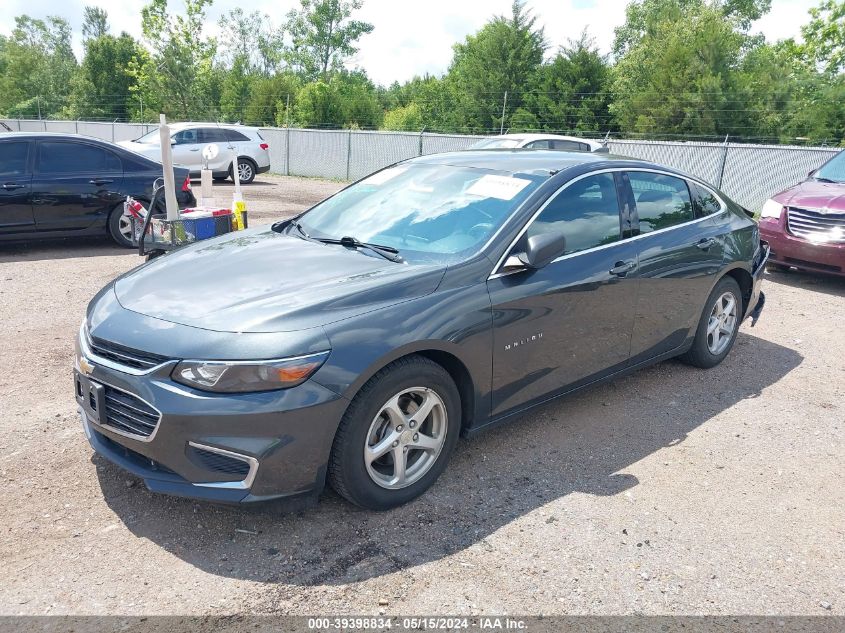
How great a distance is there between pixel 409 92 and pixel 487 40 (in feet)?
88.1

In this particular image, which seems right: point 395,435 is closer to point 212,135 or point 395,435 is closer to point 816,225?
point 816,225

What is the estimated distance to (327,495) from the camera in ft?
11.8

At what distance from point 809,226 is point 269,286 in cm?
738

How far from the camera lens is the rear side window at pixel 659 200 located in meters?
4.76

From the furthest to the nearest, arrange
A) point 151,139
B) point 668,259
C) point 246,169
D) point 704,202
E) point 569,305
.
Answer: point 246,169 < point 151,139 < point 704,202 < point 668,259 < point 569,305

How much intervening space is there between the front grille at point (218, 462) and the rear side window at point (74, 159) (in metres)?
7.35

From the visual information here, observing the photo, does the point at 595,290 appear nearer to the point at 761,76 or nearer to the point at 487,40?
the point at 761,76

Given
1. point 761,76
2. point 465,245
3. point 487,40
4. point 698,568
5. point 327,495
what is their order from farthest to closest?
point 487,40, point 761,76, point 465,245, point 327,495, point 698,568

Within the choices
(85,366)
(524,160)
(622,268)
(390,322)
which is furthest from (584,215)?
(85,366)

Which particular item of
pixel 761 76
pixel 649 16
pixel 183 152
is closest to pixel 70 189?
pixel 183 152

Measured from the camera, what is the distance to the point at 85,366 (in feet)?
10.9

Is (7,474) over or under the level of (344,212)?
under

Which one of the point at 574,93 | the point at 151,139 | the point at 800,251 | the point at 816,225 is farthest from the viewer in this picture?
the point at 574,93

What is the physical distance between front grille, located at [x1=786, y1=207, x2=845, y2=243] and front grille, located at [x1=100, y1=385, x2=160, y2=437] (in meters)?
7.94
